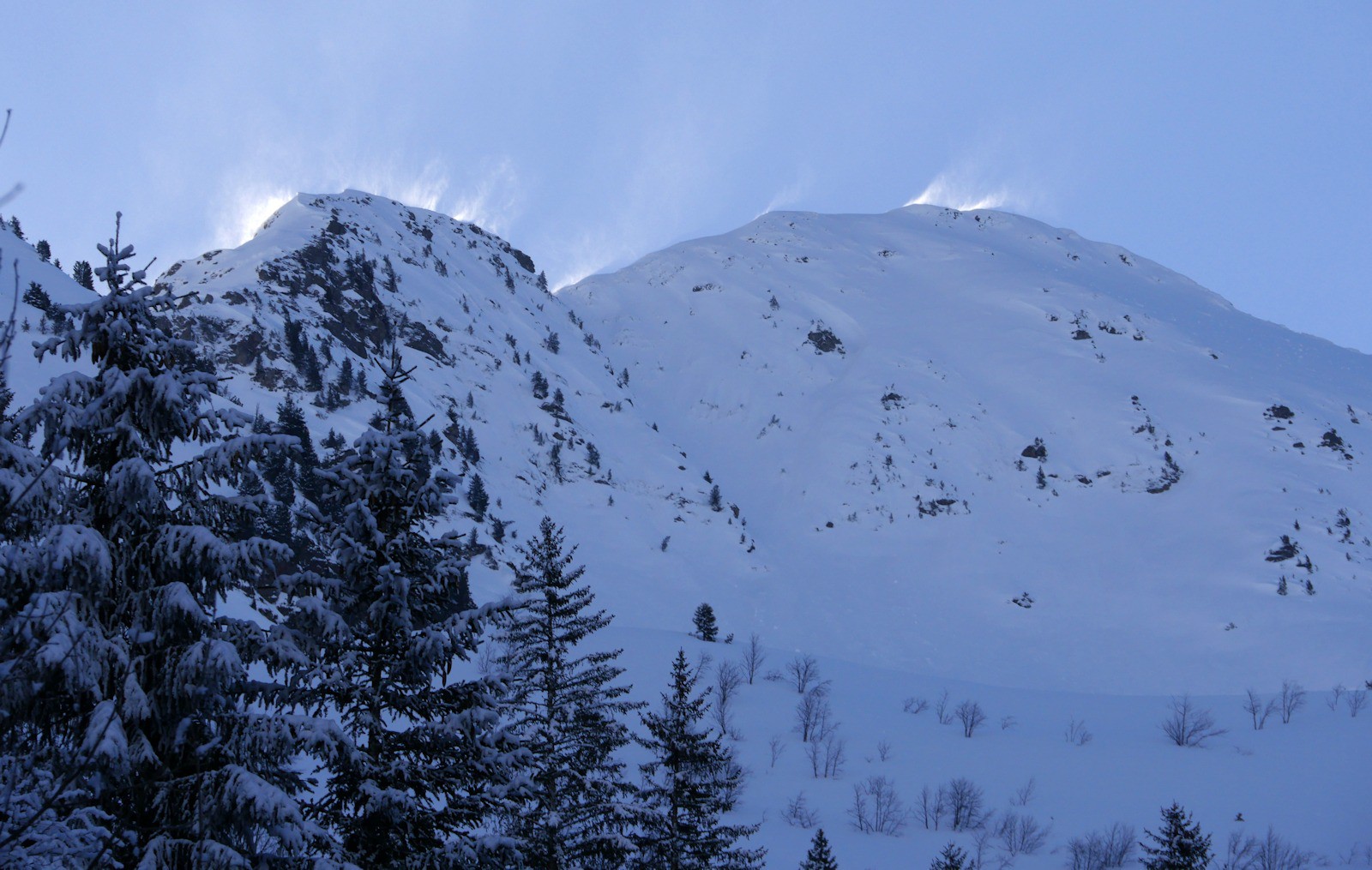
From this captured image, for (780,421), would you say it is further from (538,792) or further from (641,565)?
(538,792)

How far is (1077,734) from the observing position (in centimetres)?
3822

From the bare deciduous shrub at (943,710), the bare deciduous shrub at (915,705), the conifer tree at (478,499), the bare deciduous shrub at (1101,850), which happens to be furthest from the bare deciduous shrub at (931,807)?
the conifer tree at (478,499)

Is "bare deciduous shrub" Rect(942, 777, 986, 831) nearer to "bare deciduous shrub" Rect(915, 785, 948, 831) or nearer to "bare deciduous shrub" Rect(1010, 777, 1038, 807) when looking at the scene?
"bare deciduous shrub" Rect(915, 785, 948, 831)

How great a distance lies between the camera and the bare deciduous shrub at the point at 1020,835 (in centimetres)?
2781

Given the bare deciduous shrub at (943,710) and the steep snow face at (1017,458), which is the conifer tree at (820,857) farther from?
the steep snow face at (1017,458)

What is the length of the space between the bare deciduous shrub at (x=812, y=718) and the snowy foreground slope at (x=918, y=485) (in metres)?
0.65

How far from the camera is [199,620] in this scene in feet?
21.3

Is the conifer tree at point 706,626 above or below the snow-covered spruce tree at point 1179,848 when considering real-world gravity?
above

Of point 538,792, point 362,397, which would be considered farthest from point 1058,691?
point 362,397

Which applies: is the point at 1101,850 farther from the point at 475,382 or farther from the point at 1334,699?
the point at 475,382

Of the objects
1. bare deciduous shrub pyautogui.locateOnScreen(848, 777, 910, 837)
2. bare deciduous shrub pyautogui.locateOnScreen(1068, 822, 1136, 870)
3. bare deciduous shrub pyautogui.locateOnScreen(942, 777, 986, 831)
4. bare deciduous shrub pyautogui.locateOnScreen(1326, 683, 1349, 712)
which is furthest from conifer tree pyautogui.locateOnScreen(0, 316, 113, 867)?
bare deciduous shrub pyautogui.locateOnScreen(1326, 683, 1349, 712)

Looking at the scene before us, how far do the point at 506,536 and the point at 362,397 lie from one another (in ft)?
65.5

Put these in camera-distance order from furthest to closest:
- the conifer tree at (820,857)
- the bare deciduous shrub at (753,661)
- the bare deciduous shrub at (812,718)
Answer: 1. the bare deciduous shrub at (753,661)
2. the bare deciduous shrub at (812,718)
3. the conifer tree at (820,857)

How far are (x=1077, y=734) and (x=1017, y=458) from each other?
5206 centimetres
